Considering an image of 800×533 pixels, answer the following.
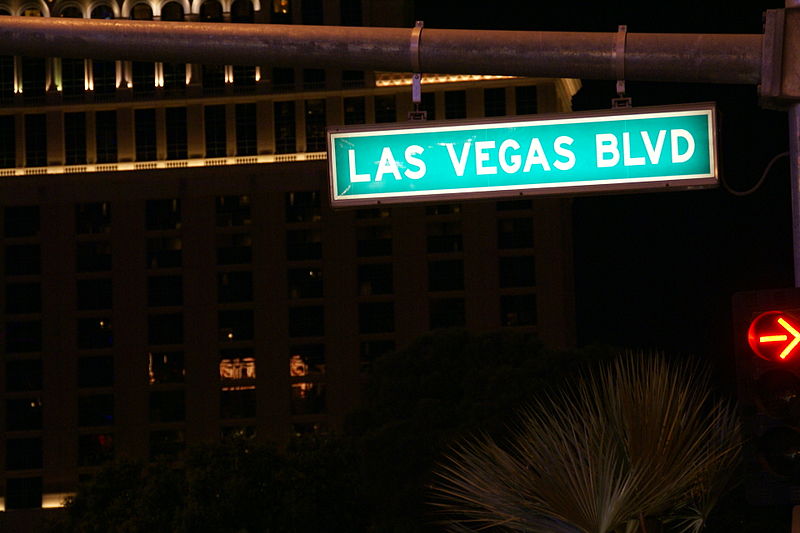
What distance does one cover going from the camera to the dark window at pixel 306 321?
315 ft

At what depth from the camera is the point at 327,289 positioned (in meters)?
95.9

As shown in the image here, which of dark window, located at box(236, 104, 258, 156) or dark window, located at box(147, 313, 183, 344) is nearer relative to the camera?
dark window, located at box(147, 313, 183, 344)

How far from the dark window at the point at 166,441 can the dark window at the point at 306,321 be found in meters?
10.5

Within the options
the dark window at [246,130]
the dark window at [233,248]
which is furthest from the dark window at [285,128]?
the dark window at [233,248]

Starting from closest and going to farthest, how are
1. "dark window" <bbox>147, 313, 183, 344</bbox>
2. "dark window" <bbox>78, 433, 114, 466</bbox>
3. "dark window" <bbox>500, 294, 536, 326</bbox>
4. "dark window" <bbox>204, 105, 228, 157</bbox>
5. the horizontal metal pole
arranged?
the horizontal metal pole < "dark window" <bbox>78, 433, 114, 466</bbox> < "dark window" <bbox>500, 294, 536, 326</bbox> < "dark window" <bbox>147, 313, 183, 344</bbox> < "dark window" <bbox>204, 105, 228, 157</bbox>

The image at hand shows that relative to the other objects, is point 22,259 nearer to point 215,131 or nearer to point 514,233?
point 215,131

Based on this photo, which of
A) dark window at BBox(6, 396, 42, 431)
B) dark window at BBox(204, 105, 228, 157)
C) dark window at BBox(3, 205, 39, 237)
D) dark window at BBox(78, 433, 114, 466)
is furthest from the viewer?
dark window at BBox(204, 105, 228, 157)

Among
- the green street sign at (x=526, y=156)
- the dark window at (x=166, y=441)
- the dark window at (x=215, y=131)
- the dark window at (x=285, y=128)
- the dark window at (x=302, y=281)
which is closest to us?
the green street sign at (x=526, y=156)

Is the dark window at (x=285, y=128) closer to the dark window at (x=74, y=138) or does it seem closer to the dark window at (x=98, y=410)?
the dark window at (x=74, y=138)

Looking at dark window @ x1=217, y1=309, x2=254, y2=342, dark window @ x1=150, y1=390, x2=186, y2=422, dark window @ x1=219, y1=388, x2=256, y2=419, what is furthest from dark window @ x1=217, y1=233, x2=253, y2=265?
dark window @ x1=150, y1=390, x2=186, y2=422

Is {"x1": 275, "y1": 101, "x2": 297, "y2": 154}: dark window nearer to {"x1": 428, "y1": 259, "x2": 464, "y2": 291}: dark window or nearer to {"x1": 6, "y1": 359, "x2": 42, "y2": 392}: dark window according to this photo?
{"x1": 428, "y1": 259, "x2": 464, "y2": 291}: dark window

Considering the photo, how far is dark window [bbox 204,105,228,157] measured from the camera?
100688mm

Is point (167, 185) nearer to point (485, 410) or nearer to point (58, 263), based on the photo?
point (58, 263)

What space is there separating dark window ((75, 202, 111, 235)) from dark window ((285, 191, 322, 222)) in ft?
42.8
